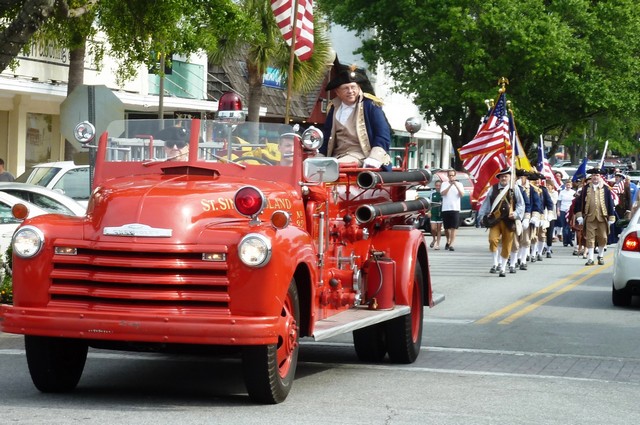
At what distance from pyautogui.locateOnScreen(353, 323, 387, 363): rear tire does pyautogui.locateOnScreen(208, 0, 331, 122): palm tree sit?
81.7 feet

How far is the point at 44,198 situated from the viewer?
19.0m

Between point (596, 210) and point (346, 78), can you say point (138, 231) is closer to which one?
point (346, 78)

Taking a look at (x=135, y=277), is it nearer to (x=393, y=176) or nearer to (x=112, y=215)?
(x=112, y=215)

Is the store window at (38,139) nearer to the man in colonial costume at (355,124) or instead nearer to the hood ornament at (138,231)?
the man in colonial costume at (355,124)

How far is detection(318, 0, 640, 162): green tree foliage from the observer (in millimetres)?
49969

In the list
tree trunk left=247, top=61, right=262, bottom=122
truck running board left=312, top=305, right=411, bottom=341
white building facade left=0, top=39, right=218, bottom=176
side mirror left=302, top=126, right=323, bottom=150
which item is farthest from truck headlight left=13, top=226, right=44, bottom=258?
tree trunk left=247, top=61, right=262, bottom=122

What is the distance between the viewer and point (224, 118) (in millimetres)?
10000

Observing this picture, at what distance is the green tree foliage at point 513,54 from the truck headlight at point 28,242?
42.0 m

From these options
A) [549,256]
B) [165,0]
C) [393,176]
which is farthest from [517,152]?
A: [393,176]

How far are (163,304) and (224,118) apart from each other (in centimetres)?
223

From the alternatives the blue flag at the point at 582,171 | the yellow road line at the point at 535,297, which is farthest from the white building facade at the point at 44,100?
the yellow road line at the point at 535,297

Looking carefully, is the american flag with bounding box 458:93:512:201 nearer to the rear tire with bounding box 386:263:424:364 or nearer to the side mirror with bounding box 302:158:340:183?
the rear tire with bounding box 386:263:424:364

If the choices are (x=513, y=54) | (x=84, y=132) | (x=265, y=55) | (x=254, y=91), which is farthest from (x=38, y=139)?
(x=84, y=132)

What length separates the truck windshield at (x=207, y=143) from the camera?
380 inches
